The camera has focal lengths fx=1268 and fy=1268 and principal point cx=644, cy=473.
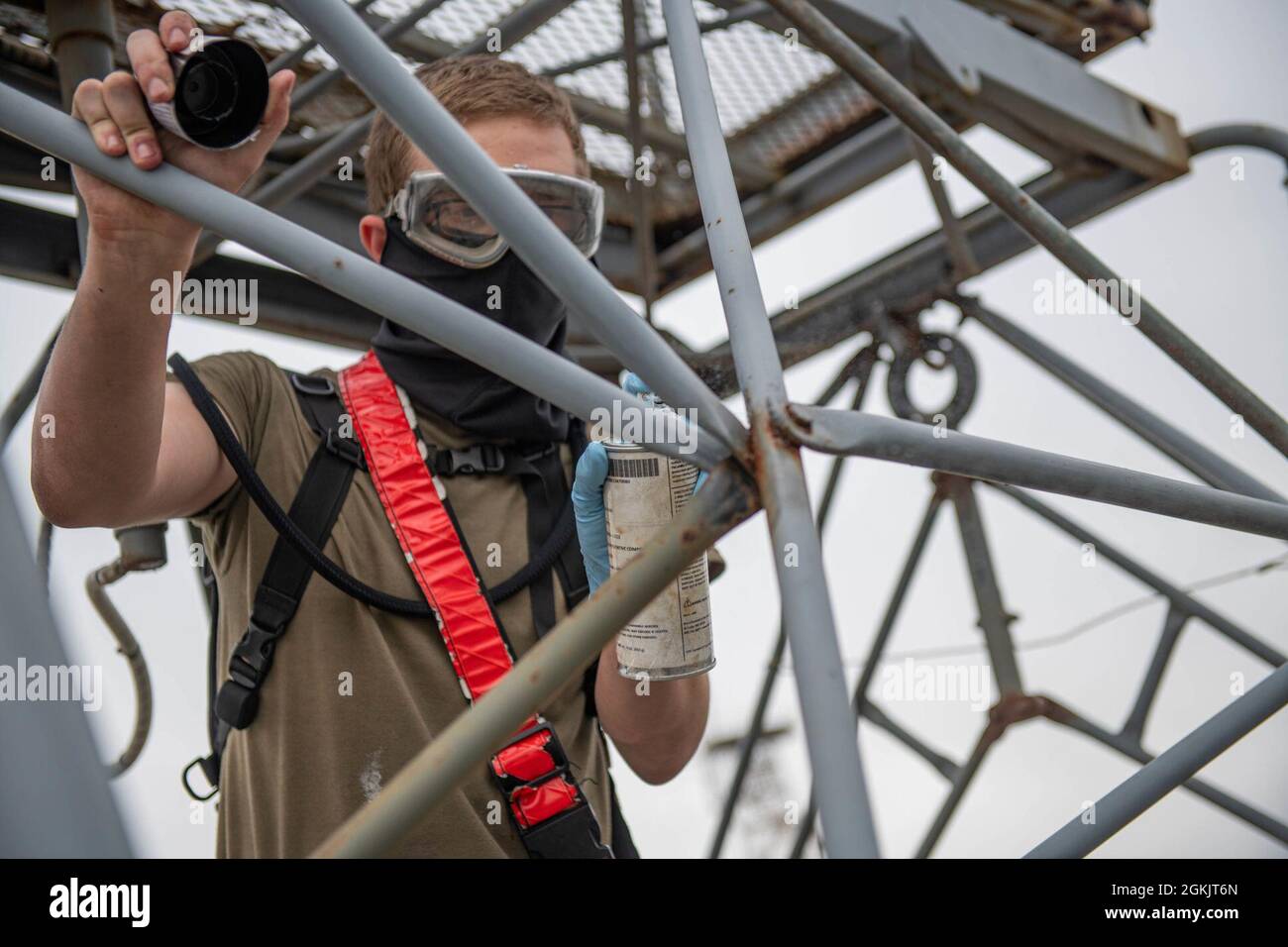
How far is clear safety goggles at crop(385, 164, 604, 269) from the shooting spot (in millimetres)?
1857

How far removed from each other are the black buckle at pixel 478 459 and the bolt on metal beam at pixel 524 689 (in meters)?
0.79

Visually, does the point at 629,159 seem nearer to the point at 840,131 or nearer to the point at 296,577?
the point at 840,131

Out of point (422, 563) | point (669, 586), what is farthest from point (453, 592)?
point (669, 586)

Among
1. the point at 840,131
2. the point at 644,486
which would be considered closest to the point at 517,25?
the point at 840,131

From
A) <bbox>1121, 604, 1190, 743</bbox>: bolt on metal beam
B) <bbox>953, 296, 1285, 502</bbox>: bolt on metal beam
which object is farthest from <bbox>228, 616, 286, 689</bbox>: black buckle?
<bbox>1121, 604, 1190, 743</bbox>: bolt on metal beam

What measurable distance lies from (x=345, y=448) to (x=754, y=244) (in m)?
2.49

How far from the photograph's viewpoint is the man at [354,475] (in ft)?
4.33

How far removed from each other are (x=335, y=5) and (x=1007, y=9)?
271 cm

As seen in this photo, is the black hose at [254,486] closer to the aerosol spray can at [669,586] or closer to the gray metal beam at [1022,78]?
the aerosol spray can at [669,586]

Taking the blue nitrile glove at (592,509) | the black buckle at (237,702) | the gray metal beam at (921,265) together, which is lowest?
the black buckle at (237,702)

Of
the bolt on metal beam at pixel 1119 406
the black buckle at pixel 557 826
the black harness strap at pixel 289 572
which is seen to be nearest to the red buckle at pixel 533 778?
the black buckle at pixel 557 826

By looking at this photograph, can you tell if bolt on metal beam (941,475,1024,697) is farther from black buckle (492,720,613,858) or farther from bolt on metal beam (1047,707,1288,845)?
black buckle (492,720,613,858)

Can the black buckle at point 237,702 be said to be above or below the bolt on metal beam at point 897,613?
below
